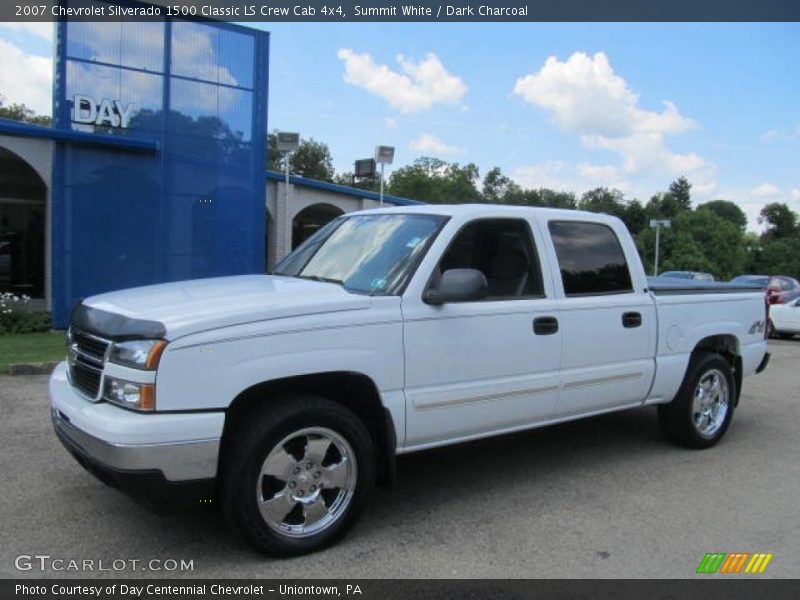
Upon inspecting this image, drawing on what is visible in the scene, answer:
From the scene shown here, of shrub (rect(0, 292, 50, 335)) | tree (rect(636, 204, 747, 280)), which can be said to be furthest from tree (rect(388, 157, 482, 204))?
shrub (rect(0, 292, 50, 335))

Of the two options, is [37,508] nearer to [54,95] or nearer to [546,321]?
[546,321]

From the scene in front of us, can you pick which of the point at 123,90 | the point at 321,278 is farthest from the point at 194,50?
the point at 321,278

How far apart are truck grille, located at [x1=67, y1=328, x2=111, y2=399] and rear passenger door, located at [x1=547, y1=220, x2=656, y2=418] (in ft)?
9.30

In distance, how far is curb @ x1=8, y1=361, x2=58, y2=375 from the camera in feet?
27.5

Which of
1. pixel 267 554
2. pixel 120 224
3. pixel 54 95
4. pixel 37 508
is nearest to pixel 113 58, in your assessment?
pixel 54 95

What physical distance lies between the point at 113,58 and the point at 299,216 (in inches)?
531

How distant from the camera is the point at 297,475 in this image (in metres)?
3.65

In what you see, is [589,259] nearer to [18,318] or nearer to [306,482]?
[306,482]

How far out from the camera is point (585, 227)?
17.2ft

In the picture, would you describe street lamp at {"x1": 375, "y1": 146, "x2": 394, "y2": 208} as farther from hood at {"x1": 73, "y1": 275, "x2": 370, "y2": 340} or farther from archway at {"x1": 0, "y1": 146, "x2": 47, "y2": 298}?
hood at {"x1": 73, "y1": 275, "x2": 370, "y2": 340}

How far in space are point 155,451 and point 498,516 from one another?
6.97ft

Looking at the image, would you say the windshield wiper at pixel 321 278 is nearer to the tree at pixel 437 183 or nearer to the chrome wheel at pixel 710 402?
the chrome wheel at pixel 710 402

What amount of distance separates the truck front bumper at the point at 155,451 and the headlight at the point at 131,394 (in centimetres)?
4

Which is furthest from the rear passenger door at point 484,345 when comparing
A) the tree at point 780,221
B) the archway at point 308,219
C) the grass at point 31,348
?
the tree at point 780,221
